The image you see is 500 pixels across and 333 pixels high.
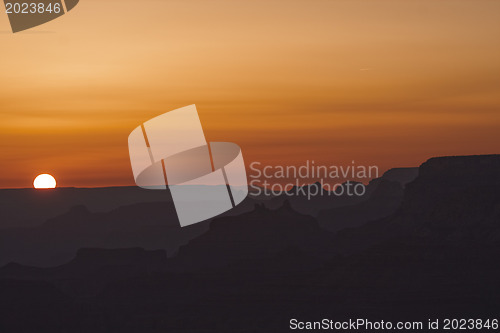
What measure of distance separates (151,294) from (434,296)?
126 ft

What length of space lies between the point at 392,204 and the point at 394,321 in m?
37.5

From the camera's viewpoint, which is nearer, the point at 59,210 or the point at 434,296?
the point at 434,296

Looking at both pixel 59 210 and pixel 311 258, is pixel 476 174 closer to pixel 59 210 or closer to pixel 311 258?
pixel 311 258

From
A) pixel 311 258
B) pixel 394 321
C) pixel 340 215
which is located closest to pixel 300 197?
pixel 340 215

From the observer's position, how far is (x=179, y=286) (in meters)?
114

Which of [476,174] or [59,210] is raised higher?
[476,174]

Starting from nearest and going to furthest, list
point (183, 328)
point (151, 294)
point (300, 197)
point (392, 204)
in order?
point (183, 328), point (151, 294), point (392, 204), point (300, 197)

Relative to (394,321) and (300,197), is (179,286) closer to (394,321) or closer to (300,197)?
(394,321)

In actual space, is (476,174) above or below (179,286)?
above

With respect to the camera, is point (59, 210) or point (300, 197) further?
point (300, 197)

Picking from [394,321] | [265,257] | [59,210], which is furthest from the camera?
[59,210]

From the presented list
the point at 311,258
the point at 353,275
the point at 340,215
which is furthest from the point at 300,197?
the point at 353,275

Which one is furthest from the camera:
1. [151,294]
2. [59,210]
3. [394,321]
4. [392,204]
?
[59,210]

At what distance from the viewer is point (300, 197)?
157m
